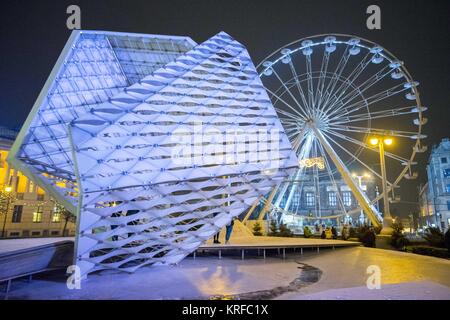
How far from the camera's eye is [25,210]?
34875 millimetres

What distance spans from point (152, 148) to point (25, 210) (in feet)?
109

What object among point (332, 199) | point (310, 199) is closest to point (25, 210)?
point (310, 199)

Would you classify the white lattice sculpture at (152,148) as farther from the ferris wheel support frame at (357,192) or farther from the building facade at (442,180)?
the building facade at (442,180)

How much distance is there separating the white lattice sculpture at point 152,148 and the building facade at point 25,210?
2382 cm

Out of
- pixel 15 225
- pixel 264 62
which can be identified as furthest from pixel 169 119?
pixel 15 225

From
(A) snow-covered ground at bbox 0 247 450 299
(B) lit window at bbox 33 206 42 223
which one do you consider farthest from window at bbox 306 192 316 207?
(A) snow-covered ground at bbox 0 247 450 299

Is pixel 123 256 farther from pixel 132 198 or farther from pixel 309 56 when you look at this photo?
pixel 309 56

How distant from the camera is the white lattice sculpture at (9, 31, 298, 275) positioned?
8703 millimetres

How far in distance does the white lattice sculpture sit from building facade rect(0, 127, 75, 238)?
78.1ft

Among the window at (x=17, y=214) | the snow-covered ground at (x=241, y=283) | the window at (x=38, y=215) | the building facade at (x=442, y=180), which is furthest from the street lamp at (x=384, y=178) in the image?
the building facade at (x=442, y=180)

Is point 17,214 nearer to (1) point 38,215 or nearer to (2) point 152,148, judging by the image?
(1) point 38,215

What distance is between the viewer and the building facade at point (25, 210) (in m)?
33.4

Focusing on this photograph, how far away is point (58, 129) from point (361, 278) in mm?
13150

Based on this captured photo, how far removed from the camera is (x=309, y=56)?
86.9 ft
